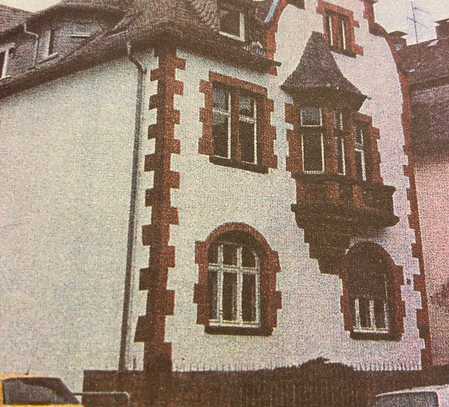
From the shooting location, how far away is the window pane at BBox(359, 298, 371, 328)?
53.2 ft

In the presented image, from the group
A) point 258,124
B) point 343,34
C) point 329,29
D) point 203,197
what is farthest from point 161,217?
point 343,34

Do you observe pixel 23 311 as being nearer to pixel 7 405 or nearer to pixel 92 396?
pixel 92 396

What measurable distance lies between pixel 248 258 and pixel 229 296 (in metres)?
1.08

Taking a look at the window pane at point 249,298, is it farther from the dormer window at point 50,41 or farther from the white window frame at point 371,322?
the dormer window at point 50,41

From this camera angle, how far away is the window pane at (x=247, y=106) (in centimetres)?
1571

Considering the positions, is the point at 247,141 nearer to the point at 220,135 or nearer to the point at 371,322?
the point at 220,135

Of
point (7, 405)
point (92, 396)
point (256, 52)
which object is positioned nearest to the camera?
point (7, 405)

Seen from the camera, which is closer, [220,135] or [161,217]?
[161,217]

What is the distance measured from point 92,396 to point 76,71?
8.27 metres

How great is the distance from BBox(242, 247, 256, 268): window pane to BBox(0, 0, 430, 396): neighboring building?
56 millimetres

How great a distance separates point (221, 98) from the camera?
606 inches

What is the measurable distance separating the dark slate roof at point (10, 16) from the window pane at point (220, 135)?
936cm

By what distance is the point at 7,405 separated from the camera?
9.08 metres

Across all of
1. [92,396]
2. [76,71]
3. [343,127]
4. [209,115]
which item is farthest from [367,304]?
[76,71]
